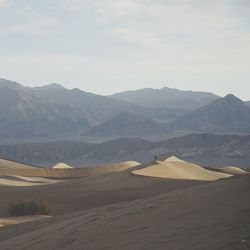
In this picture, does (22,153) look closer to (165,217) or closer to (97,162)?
(97,162)

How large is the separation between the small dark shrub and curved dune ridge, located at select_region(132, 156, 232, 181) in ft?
59.9

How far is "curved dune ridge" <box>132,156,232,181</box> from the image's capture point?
159ft

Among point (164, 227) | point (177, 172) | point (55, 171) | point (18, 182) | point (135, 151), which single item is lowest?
point (177, 172)

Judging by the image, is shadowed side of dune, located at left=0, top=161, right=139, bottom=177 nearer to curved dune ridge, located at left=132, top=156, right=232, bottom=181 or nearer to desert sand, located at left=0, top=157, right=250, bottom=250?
curved dune ridge, located at left=132, top=156, right=232, bottom=181

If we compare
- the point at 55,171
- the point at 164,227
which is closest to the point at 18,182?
the point at 55,171

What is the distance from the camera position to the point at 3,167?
2589 inches

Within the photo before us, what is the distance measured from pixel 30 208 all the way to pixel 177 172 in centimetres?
2462

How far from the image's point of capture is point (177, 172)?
51.2 metres

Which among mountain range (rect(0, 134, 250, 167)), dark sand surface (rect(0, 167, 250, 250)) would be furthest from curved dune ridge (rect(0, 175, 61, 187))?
mountain range (rect(0, 134, 250, 167))

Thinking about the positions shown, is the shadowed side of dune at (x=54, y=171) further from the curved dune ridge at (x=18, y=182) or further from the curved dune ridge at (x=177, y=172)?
the curved dune ridge at (x=177, y=172)

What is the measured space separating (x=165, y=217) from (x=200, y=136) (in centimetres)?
12536

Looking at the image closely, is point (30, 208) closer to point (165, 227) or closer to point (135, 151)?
point (165, 227)

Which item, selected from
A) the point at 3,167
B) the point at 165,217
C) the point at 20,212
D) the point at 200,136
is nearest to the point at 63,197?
the point at 20,212

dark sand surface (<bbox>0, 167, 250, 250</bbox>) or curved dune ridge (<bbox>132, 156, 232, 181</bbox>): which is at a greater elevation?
Result: dark sand surface (<bbox>0, 167, 250, 250</bbox>)
